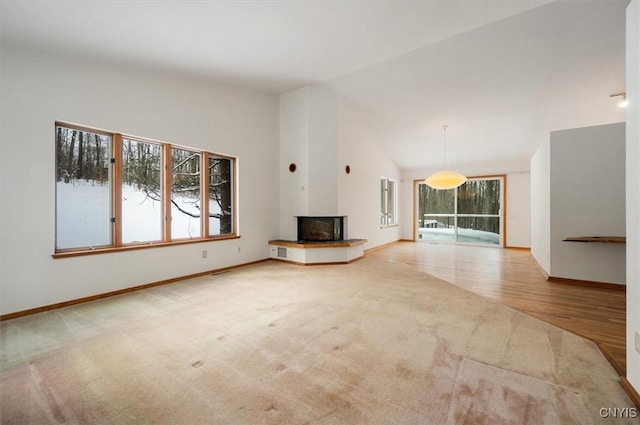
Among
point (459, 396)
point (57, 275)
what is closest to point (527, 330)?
point (459, 396)

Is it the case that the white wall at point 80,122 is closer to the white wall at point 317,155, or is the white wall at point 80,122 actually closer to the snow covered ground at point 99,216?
the snow covered ground at point 99,216

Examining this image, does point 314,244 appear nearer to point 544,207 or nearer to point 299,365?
point 299,365

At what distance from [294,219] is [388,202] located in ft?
13.7

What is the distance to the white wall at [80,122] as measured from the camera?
2807mm

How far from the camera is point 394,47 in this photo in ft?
13.1

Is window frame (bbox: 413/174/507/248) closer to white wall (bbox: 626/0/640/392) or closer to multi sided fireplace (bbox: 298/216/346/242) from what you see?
multi sided fireplace (bbox: 298/216/346/242)

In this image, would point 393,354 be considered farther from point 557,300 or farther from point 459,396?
point 557,300

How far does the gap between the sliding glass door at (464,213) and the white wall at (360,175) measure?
186 cm

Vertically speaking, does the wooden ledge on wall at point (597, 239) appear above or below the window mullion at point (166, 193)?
below

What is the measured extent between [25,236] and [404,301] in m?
4.44

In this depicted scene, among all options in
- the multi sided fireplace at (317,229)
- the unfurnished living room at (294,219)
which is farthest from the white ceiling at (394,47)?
the multi sided fireplace at (317,229)

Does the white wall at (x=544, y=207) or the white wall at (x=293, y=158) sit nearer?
the white wall at (x=544, y=207)

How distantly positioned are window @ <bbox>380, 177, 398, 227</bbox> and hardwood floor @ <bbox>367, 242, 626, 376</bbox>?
215 centimetres

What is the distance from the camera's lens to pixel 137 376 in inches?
70.9
